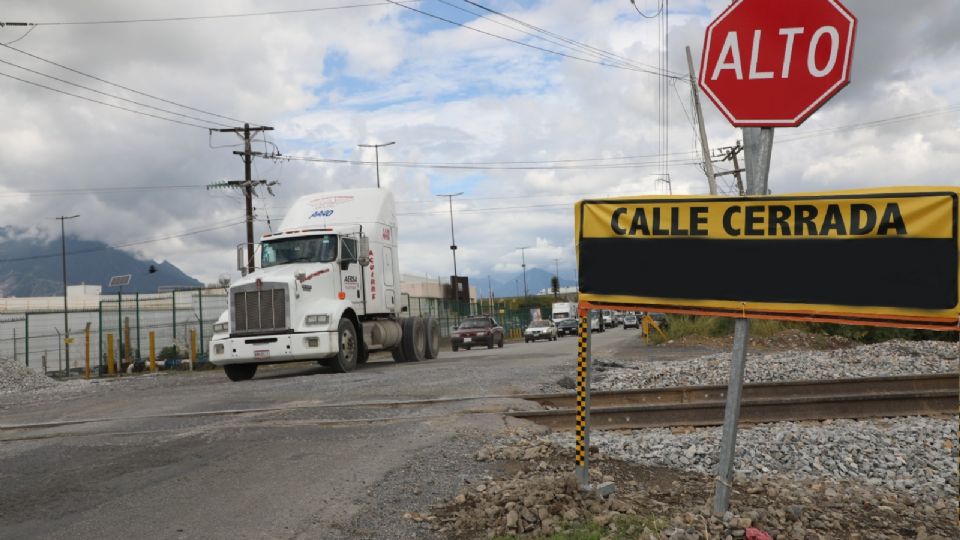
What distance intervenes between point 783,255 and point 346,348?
13721mm

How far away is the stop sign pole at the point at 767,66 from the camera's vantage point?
14.6ft

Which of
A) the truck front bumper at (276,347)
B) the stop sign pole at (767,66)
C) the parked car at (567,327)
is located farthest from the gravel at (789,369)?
the parked car at (567,327)

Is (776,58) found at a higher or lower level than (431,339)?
higher

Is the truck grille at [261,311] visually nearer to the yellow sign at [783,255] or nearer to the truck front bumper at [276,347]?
the truck front bumper at [276,347]

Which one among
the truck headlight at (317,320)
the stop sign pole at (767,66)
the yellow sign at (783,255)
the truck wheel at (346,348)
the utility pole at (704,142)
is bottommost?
the truck wheel at (346,348)

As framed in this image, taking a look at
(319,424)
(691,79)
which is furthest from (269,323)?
(691,79)

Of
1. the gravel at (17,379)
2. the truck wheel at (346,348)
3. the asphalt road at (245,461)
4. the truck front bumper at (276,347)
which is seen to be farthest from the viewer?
the gravel at (17,379)

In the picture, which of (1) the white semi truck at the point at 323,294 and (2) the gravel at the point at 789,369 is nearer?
(2) the gravel at the point at 789,369

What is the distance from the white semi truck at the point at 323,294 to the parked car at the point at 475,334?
15.4 m

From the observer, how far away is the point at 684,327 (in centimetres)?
3155

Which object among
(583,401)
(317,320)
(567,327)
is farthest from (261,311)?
(567,327)

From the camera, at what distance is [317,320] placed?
16.6 metres

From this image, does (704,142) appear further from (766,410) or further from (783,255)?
(783,255)

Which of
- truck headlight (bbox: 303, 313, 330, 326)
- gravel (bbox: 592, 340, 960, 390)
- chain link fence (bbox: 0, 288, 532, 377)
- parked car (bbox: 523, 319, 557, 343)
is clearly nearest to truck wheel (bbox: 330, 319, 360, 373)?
truck headlight (bbox: 303, 313, 330, 326)
